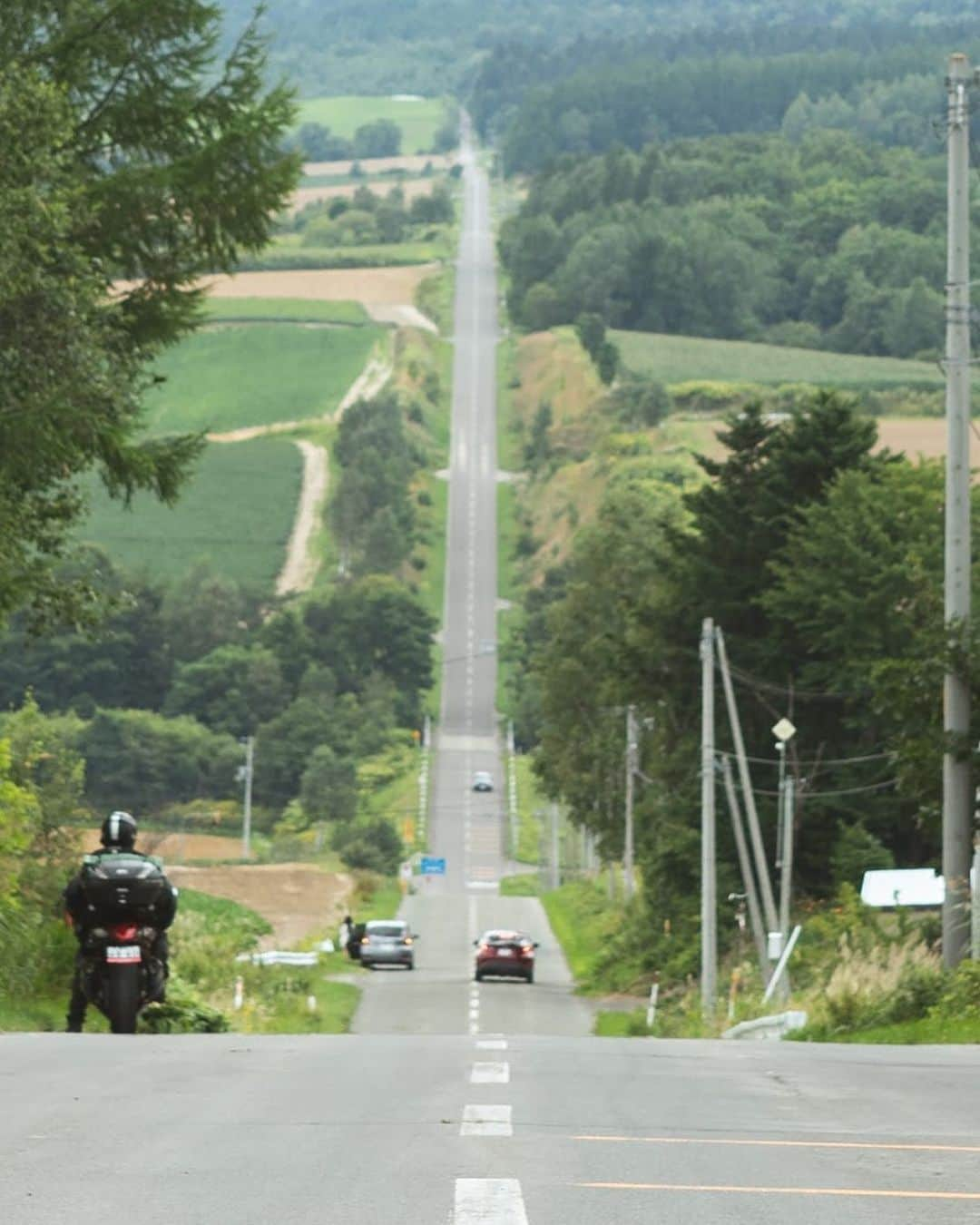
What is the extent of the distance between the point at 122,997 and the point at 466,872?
319ft

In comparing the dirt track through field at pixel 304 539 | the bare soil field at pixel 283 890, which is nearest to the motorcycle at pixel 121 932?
the bare soil field at pixel 283 890

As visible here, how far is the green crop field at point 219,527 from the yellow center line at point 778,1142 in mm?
159109

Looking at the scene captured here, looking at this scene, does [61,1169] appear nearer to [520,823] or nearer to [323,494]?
[520,823]

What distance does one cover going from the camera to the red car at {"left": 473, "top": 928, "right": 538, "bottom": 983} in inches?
2493

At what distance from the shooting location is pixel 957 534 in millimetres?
29750

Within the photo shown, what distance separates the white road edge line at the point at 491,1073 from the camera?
48.1ft

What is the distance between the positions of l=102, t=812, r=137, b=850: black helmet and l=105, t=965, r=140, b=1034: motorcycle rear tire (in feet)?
3.06

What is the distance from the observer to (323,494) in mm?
194375

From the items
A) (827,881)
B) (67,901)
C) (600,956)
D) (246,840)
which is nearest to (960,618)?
(67,901)

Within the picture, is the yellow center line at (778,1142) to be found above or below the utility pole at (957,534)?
below

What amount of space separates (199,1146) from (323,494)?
604ft

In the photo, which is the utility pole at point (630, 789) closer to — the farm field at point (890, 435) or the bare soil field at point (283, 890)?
the bare soil field at point (283, 890)

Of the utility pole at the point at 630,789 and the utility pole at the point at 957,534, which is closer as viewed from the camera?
the utility pole at the point at 957,534

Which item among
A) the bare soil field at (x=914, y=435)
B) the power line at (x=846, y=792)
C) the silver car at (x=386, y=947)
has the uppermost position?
the bare soil field at (x=914, y=435)
